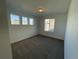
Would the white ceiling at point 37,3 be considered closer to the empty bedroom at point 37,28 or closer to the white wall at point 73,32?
the empty bedroom at point 37,28

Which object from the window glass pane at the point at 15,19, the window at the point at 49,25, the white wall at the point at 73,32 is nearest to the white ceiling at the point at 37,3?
the window glass pane at the point at 15,19

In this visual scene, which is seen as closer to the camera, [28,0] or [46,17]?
[28,0]

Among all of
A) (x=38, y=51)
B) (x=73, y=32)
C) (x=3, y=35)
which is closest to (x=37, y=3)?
(x=38, y=51)

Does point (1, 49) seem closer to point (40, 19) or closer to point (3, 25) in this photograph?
point (3, 25)

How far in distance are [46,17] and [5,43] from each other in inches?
249

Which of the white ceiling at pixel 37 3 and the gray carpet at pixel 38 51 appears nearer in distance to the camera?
the gray carpet at pixel 38 51

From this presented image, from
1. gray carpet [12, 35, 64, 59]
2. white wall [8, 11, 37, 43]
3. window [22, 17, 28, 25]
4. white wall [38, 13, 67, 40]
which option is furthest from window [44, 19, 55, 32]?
gray carpet [12, 35, 64, 59]

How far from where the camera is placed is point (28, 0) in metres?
3.08

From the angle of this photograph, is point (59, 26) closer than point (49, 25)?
Yes

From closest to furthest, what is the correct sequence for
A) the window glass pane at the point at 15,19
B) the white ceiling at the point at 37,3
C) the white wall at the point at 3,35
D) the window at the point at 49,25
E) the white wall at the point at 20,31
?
1. the white wall at the point at 3,35
2. the white ceiling at the point at 37,3
3. the white wall at the point at 20,31
4. the window glass pane at the point at 15,19
5. the window at the point at 49,25

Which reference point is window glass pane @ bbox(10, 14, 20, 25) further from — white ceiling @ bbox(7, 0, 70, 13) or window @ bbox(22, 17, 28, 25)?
white ceiling @ bbox(7, 0, 70, 13)

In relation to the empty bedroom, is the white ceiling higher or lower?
higher

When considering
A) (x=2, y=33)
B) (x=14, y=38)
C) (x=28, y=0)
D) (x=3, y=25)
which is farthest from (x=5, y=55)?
(x=14, y=38)

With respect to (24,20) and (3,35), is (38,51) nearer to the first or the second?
(3,35)
